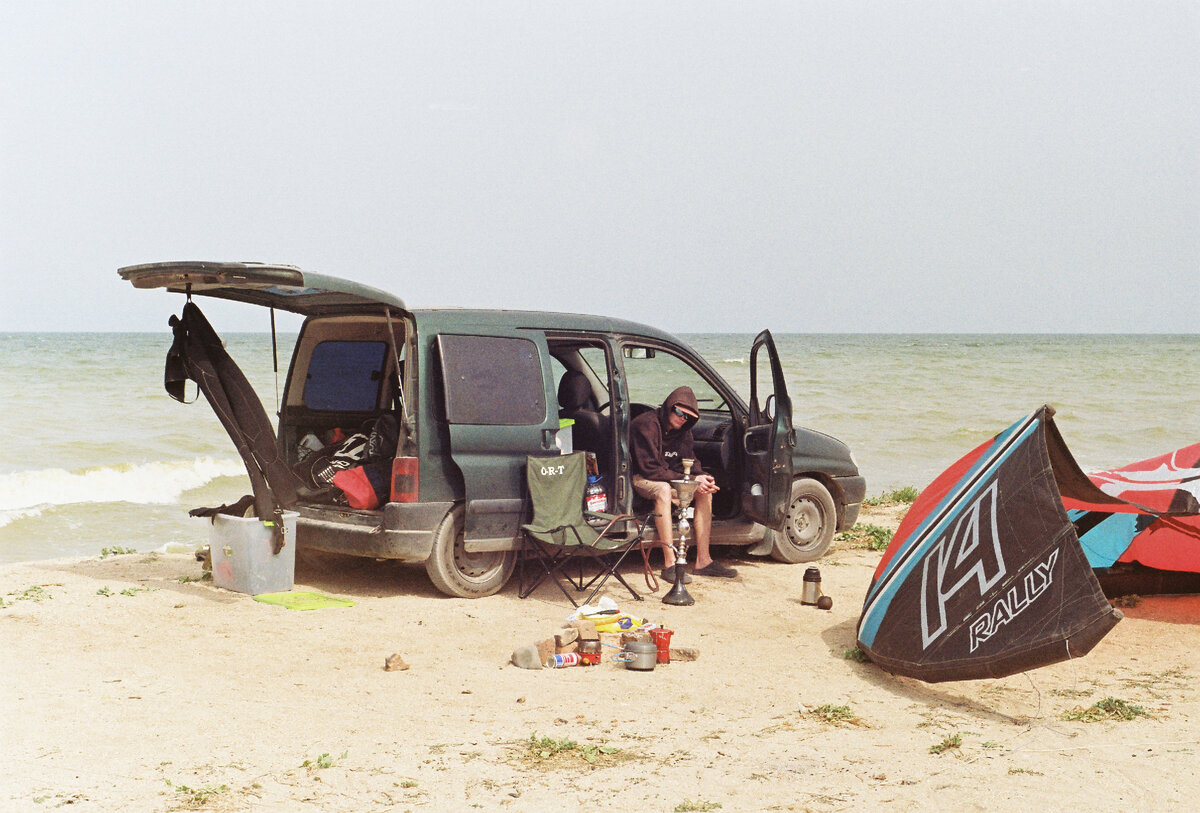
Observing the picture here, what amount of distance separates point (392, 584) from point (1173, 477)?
521 centimetres

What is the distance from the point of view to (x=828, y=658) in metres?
6.02

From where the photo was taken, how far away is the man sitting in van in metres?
7.71

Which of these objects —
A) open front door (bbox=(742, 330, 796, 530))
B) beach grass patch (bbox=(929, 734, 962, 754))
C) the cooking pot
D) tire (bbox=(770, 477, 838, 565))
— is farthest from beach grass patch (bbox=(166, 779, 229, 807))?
tire (bbox=(770, 477, 838, 565))

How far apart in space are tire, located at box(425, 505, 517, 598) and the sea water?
148cm

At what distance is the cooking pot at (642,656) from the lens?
574cm

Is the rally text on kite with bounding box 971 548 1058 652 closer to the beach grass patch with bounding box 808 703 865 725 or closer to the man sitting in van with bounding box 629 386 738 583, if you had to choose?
the beach grass patch with bounding box 808 703 865 725

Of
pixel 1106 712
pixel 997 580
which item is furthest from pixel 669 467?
pixel 1106 712

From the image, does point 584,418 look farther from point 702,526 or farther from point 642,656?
point 642,656

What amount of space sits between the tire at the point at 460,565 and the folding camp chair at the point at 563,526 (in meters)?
0.16

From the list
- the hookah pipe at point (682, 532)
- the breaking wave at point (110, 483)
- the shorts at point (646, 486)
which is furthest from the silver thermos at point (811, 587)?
the breaking wave at point (110, 483)

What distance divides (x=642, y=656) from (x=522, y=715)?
3.33 ft

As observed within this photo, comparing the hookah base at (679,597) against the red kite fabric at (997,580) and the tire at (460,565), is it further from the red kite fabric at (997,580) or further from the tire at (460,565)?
the red kite fabric at (997,580)

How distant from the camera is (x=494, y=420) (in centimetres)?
721

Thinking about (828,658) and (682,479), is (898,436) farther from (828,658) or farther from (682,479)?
(828,658)
